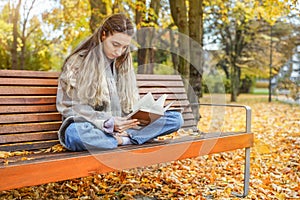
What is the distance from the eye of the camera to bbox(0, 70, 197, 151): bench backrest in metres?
2.59

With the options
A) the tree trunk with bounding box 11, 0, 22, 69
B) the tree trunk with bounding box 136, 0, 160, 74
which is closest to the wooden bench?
the tree trunk with bounding box 136, 0, 160, 74

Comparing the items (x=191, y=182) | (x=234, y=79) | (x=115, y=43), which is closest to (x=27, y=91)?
(x=115, y=43)

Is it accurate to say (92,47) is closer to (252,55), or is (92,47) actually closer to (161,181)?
(161,181)

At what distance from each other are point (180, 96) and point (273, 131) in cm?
370

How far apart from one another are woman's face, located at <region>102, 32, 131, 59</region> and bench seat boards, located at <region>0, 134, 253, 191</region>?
69cm

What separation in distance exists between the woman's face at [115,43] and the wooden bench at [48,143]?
58cm

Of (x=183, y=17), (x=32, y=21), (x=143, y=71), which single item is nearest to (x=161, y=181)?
(x=183, y=17)

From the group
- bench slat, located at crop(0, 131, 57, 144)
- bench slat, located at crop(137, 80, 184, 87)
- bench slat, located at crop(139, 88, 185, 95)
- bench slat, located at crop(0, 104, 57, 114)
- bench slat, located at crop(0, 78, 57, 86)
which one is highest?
bench slat, located at crop(0, 78, 57, 86)

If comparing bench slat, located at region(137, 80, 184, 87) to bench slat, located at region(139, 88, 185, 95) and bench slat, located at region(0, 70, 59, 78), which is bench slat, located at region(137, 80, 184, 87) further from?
bench slat, located at region(0, 70, 59, 78)

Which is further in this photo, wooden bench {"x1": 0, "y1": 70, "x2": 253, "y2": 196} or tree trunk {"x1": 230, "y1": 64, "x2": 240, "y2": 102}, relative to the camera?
tree trunk {"x1": 230, "y1": 64, "x2": 240, "y2": 102}

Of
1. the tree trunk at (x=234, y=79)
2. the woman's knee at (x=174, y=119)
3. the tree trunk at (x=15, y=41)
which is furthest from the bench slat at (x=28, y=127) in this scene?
the tree trunk at (x=234, y=79)

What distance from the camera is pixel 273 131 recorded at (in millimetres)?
6875

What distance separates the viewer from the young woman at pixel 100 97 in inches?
95.1

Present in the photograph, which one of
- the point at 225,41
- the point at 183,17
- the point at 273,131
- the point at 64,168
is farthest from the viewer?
the point at 225,41
